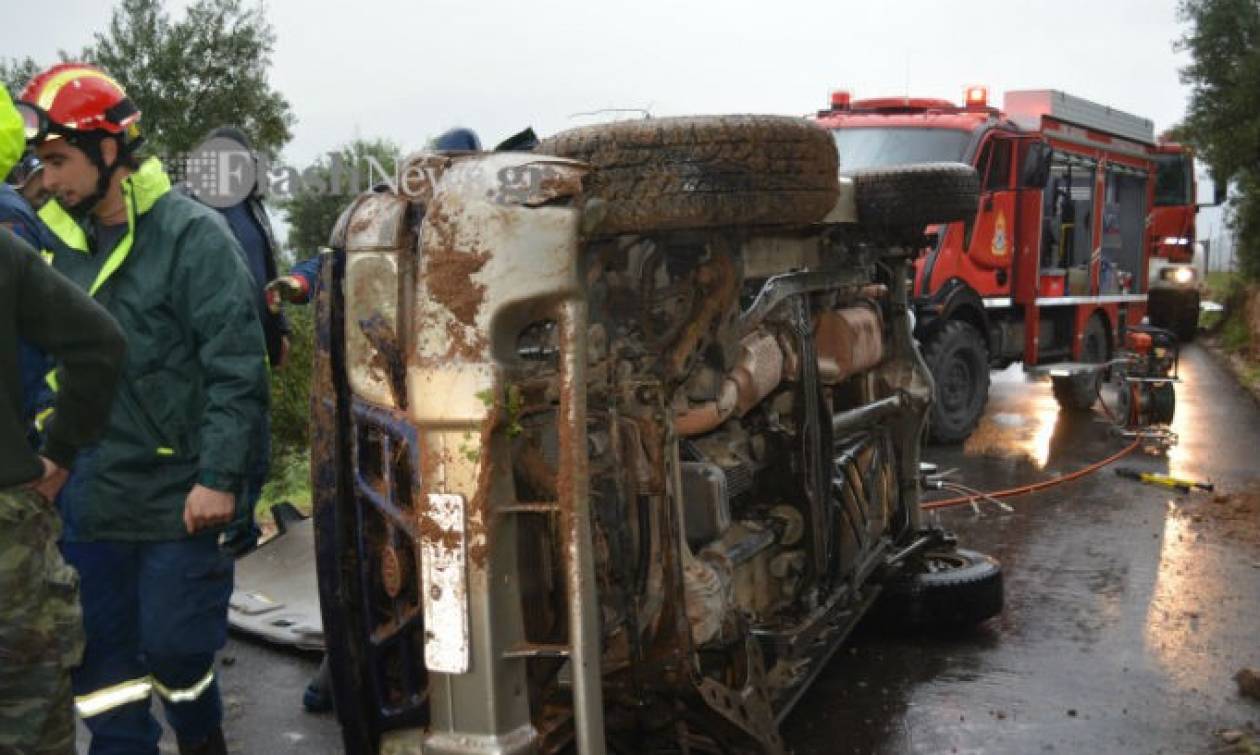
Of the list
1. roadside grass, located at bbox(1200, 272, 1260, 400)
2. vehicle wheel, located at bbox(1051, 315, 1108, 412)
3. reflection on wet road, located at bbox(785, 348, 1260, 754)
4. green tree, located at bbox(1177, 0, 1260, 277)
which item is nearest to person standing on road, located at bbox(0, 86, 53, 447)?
reflection on wet road, located at bbox(785, 348, 1260, 754)

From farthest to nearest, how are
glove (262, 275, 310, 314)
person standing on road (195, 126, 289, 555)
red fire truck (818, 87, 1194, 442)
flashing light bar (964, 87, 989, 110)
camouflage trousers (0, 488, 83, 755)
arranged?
flashing light bar (964, 87, 989, 110) → red fire truck (818, 87, 1194, 442) → person standing on road (195, 126, 289, 555) → glove (262, 275, 310, 314) → camouflage trousers (0, 488, 83, 755)

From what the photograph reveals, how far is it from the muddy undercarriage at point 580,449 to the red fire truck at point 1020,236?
6058 millimetres

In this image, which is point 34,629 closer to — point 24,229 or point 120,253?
point 120,253

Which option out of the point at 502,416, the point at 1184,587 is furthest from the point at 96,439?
the point at 1184,587

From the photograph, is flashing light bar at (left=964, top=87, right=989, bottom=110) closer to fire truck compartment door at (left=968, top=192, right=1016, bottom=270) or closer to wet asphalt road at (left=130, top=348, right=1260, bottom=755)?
fire truck compartment door at (left=968, top=192, right=1016, bottom=270)

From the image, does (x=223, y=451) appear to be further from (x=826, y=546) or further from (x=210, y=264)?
(x=826, y=546)

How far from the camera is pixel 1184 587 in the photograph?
213 inches

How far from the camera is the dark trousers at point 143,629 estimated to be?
3.05m

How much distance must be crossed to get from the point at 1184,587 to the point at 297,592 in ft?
12.4

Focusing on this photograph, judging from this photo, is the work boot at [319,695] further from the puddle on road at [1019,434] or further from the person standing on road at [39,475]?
the puddle on road at [1019,434]

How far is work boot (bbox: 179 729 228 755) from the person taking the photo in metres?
3.27

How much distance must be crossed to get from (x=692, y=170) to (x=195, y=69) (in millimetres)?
21590

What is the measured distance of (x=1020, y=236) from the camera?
10.7m

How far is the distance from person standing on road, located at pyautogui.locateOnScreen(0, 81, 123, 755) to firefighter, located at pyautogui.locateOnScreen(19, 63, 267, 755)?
8.5 inches
